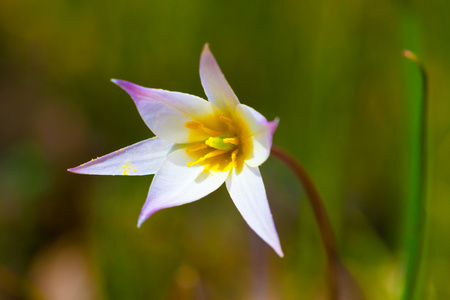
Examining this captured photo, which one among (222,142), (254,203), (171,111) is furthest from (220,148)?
(254,203)

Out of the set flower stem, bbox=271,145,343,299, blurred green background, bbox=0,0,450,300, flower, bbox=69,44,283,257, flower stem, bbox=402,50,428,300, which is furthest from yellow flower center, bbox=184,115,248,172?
blurred green background, bbox=0,0,450,300

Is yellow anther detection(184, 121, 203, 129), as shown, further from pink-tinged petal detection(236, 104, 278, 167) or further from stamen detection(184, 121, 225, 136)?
pink-tinged petal detection(236, 104, 278, 167)

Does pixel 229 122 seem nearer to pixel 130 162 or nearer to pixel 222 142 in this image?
pixel 222 142

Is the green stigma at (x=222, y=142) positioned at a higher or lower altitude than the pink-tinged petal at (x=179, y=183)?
higher

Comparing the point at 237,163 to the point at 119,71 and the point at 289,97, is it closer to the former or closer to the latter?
the point at 289,97

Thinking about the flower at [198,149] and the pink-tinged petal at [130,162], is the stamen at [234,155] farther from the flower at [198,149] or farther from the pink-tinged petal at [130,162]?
the pink-tinged petal at [130,162]

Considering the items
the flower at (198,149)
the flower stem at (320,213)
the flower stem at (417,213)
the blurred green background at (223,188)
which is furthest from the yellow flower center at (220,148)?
the blurred green background at (223,188)
